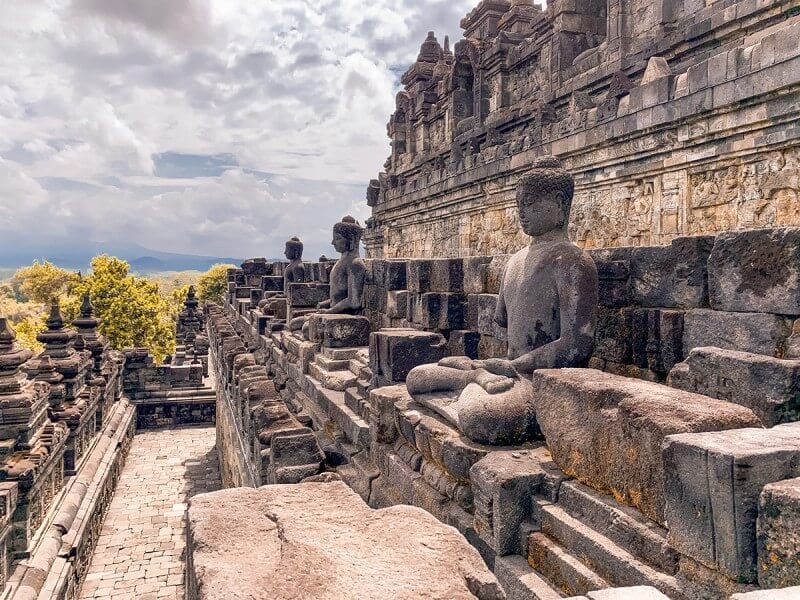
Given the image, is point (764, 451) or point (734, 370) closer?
point (764, 451)

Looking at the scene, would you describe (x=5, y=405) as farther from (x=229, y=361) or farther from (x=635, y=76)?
(x=635, y=76)

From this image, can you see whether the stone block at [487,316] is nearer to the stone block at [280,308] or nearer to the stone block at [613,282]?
the stone block at [613,282]

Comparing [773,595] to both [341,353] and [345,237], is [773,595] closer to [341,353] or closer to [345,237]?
[341,353]

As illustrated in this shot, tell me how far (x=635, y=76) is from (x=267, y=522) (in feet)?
42.3

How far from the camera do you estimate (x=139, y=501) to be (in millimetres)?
13445

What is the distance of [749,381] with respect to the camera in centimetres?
257

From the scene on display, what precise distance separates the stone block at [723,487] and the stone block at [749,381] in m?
0.42

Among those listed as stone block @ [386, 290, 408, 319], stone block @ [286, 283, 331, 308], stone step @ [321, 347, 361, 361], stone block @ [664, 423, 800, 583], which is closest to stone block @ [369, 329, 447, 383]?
stone block @ [386, 290, 408, 319]

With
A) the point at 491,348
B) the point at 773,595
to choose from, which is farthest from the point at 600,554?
Answer: the point at 491,348

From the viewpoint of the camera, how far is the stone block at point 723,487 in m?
1.81

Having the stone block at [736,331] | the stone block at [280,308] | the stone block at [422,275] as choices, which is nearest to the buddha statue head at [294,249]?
the stone block at [280,308]

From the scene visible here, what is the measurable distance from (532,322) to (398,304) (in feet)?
9.55

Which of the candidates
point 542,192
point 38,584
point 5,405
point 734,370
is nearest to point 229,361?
point 5,405

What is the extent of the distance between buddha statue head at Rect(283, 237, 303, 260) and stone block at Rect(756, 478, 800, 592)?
43.6 feet
